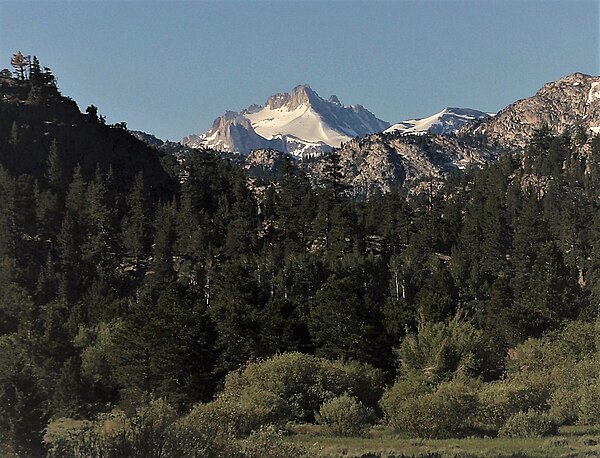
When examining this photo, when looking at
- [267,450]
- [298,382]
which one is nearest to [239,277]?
[298,382]

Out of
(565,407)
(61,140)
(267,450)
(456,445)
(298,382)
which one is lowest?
(565,407)

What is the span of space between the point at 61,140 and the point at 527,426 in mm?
110589

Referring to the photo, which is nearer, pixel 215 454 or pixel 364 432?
pixel 215 454

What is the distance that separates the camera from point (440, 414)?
104 ft

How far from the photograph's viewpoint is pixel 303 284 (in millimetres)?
80125

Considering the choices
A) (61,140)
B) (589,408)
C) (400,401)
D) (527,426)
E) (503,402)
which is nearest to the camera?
(527,426)

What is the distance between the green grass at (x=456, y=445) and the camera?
82.8 ft

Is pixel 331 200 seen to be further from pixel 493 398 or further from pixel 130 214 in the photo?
pixel 493 398

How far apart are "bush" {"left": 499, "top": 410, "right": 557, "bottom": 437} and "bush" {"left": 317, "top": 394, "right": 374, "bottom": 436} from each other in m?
6.37

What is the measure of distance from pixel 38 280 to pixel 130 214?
23.5 m

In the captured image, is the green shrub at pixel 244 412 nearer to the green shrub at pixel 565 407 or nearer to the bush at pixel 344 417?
the bush at pixel 344 417

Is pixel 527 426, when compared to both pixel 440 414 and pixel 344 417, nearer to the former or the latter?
pixel 440 414

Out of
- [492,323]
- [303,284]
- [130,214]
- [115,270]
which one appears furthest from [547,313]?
[130,214]

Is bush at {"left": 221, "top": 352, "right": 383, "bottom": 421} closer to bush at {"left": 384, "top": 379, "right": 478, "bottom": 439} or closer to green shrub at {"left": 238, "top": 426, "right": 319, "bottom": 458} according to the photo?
bush at {"left": 384, "top": 379, "right": 478, "bottom": 439}
